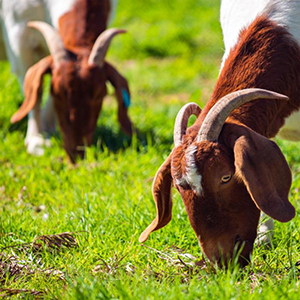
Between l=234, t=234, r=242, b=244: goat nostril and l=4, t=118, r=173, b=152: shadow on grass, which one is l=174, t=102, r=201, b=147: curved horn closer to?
l=234, t=234, r=242, b=244: goat nostril

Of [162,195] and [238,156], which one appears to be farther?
[162,195]

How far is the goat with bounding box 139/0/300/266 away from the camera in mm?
3244

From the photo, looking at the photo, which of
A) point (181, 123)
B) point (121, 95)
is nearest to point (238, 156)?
point (181, 123)

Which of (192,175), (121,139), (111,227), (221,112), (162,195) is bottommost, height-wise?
(121,139)

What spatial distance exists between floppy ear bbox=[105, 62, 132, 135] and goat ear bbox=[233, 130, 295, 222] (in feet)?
10.1

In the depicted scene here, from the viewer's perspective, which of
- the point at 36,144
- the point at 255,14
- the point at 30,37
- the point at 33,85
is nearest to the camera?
the point at 255,14

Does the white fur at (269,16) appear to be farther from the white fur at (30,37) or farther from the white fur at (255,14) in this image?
the white fur at (30,37)

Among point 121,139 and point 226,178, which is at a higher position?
point 226,178

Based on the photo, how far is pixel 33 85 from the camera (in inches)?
246

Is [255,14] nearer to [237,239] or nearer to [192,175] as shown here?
[192,175]

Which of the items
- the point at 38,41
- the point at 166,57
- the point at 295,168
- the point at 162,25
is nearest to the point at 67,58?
the point at 38,41

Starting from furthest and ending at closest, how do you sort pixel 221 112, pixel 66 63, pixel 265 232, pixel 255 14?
pixel 66 63 < pixel 255 14 < pixel 265 232 < pixel 221 112

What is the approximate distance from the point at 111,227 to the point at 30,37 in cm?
346

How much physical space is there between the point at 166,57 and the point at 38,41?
384 centimetres
